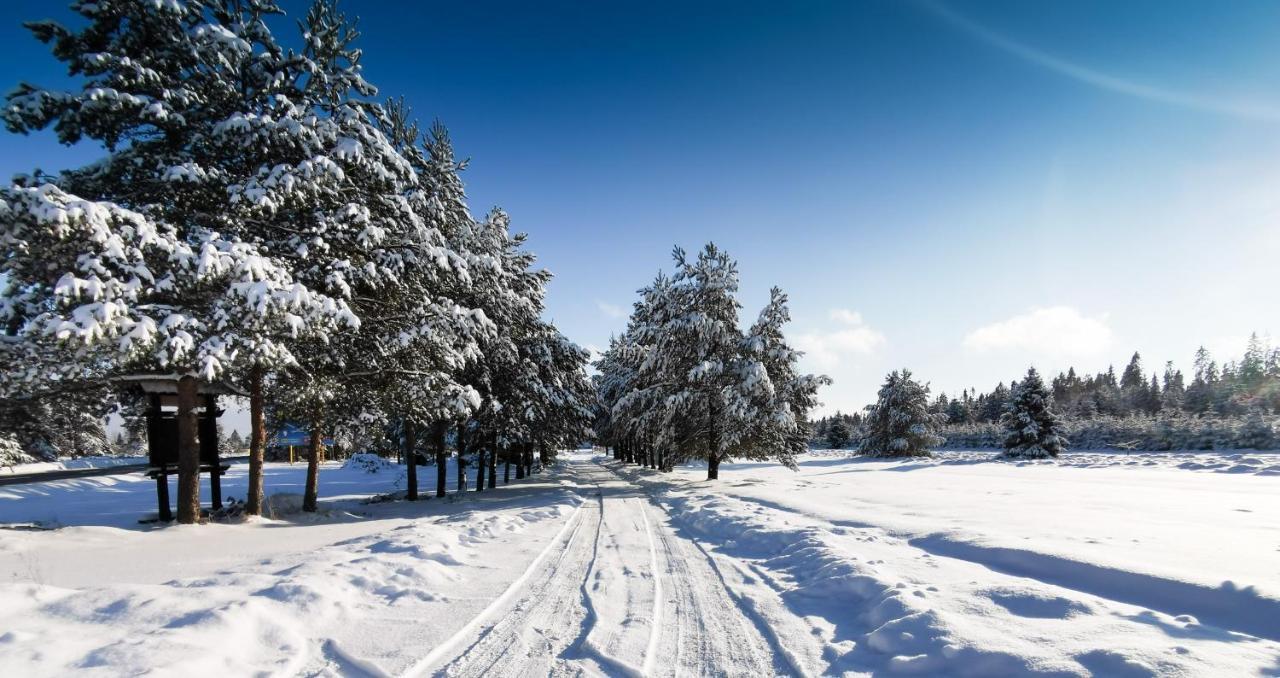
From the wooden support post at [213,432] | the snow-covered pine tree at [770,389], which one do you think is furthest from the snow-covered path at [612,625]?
the snow-covered pine tree at [770,389]

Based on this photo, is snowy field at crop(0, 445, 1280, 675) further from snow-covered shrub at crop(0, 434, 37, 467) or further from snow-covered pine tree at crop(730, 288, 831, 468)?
snow-covered pine tree at crop(730, 288, 831, 468)

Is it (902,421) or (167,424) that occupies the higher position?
(167,424)

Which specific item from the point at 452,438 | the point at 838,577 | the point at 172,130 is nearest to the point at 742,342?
the point at 452,438

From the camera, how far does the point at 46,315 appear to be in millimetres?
7512

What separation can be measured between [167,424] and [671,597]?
42.5 ft

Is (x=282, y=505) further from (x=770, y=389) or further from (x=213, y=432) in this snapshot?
(x=770, y=389)

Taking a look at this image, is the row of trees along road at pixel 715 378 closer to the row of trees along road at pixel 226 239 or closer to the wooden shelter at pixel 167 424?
the row of trees along road at pixel 226 239

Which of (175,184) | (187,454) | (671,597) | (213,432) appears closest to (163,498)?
(213,432)

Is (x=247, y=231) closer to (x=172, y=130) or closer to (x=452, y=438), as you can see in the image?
(x=172, y=130)

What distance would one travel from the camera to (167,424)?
1235 centimetres

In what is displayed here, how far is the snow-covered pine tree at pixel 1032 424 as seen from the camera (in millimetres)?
37625

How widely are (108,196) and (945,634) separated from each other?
583 inches

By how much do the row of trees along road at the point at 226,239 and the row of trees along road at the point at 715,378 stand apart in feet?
33.3

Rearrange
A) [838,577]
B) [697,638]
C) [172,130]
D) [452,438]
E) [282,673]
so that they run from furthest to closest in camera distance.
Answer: [452,438]
[172,130]
[838,577]
[697,638]
[282,673]
